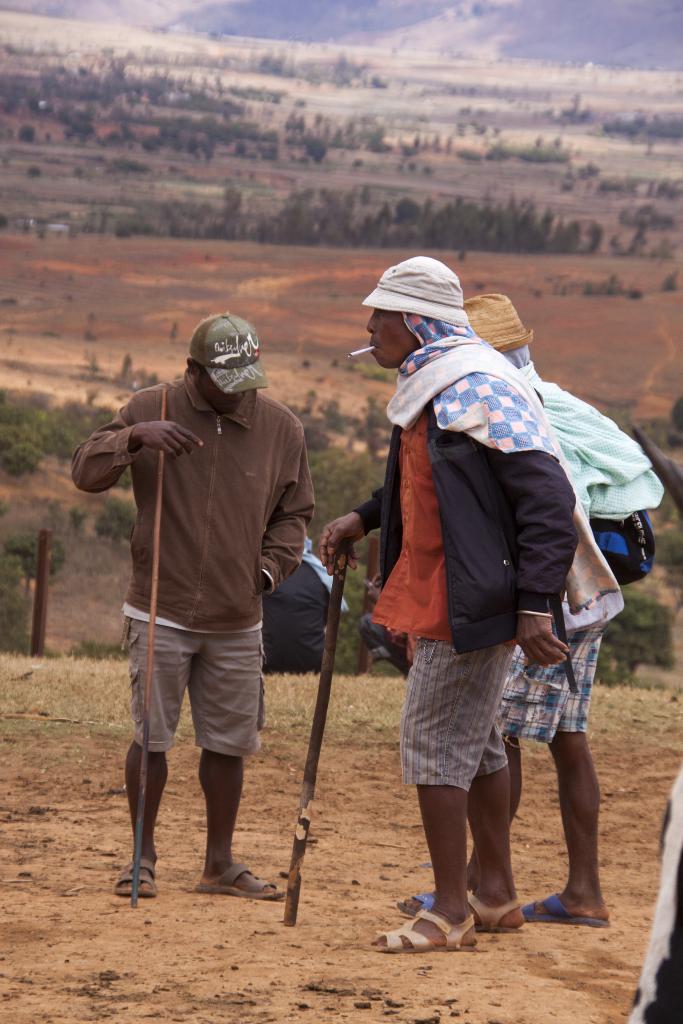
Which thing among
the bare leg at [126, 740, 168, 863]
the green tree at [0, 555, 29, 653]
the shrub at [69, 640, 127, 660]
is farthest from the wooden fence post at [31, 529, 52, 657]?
the green tree at [0, 555, 29, 653]

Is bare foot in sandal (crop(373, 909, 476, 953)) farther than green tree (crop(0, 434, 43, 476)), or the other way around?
green tree (crop(0, 434, 43, 476))

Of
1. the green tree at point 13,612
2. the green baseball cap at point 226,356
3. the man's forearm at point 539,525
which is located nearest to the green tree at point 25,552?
the green tree at point 13,612

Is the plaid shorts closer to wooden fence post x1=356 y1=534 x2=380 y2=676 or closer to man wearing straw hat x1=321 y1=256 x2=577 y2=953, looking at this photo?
man wearing straw hat x1=321 y1=256 x2=577 y2=953

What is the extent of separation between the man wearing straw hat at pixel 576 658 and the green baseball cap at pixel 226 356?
80 centimetres

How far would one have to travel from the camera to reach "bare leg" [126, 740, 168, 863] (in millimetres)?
5086

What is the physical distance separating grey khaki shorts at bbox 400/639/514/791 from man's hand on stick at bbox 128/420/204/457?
1.10 metres

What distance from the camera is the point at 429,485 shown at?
413 centimetres

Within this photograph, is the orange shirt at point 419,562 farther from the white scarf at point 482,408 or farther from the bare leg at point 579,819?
the bare leg at point 579,819

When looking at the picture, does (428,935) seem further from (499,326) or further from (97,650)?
(97,650)

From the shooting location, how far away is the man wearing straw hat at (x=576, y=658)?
4.86 metres

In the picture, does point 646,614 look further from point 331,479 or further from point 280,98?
point 280,98

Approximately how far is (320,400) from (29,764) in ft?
167

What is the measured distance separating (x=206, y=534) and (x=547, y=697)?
1.28 metres

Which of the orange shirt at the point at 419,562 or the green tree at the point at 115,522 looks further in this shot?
the green tree at the point at 115,522
